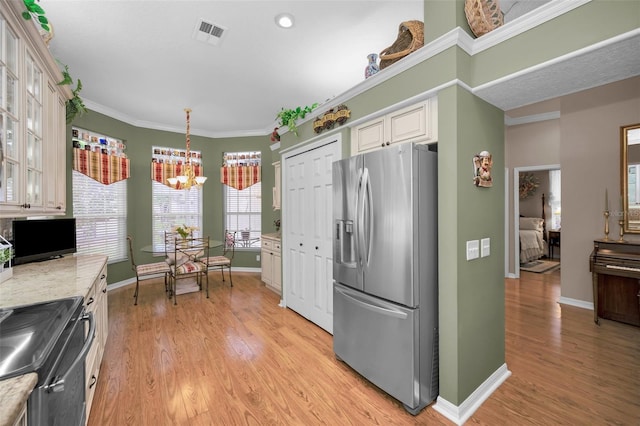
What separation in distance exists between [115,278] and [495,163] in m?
5.82

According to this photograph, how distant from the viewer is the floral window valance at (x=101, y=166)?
4312 mm

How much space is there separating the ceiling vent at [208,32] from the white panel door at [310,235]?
1.44m

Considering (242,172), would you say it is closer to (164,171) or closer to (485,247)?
(164,171)

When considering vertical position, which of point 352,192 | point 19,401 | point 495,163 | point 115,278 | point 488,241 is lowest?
point 115,278

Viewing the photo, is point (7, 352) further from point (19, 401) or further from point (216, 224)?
point (216, 224)

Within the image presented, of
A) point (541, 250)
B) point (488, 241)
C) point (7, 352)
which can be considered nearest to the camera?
point (7, 352)

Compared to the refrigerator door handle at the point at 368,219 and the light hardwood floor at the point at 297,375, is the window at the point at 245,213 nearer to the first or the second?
the light hardwood floor at the point at 297,375

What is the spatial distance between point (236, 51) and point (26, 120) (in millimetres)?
1876

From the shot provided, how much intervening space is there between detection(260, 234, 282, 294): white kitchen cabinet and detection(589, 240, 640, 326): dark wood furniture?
13.4 ft

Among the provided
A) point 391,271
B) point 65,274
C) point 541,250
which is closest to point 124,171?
point 65,274

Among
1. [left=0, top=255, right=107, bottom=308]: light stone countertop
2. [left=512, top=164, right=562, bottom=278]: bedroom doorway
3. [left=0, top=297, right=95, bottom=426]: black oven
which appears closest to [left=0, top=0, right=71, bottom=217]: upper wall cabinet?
[left=0, top=255, right=107, bottom=308]: light stone countertop

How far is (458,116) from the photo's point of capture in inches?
74.6

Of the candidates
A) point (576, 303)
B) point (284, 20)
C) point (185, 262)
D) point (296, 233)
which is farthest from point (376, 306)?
point (576, 303)

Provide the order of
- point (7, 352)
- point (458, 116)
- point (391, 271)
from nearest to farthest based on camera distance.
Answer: point (7, 352)
point (458, 116)
point (391, 271)
